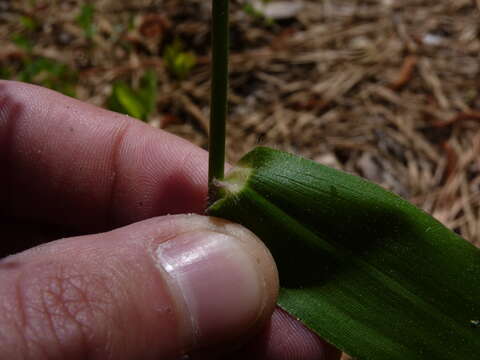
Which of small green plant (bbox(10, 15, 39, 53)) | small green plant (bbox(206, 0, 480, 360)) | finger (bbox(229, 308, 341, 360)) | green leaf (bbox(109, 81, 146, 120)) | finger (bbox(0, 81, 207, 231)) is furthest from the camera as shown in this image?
small green plant (bbox(10, 15, 39, 53))

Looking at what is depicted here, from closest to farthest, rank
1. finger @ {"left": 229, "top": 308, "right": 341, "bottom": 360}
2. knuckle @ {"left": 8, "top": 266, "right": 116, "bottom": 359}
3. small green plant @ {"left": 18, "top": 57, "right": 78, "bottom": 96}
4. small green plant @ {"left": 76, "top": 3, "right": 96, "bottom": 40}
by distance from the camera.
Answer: knuckle @ {"left": 8, "top": 266, "right": 116, "bottom": 359}, finger @ {"left": 229, "top": 308, "right": 341, "bottom": 360}, small green plant @ {"left": 18, "top": 57, "right": 78, "bottom": 96}, small green plant @ {"left": 76, "top": 3, "right": 96, "bottom": 40}

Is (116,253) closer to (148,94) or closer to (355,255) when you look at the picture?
(355,255)

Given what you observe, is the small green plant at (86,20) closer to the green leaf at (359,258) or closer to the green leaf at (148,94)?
the green leaf at (148,94)

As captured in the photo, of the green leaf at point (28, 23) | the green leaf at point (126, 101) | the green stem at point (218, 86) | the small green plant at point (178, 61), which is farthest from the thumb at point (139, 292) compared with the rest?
the green leaf at point (28, 23)

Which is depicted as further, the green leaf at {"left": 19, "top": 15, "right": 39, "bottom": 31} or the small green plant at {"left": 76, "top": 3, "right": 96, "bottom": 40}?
the green leaf at {"left": 19, "top": 15, "right": 39, "bottom": 31}

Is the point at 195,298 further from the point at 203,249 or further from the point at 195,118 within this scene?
the point at 195,118

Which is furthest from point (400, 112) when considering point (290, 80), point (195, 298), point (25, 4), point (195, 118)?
point (25, 4)

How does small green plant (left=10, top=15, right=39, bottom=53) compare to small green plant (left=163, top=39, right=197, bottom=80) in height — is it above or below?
above

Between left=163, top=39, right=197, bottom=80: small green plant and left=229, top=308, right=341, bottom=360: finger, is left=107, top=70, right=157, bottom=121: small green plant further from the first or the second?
left=229, top=308, right=341, bottom=360: finger

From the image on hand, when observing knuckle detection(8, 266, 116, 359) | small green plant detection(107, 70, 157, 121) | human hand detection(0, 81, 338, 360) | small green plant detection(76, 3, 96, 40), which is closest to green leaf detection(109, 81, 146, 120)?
small green plant detection(107, 70, 157, 121)
